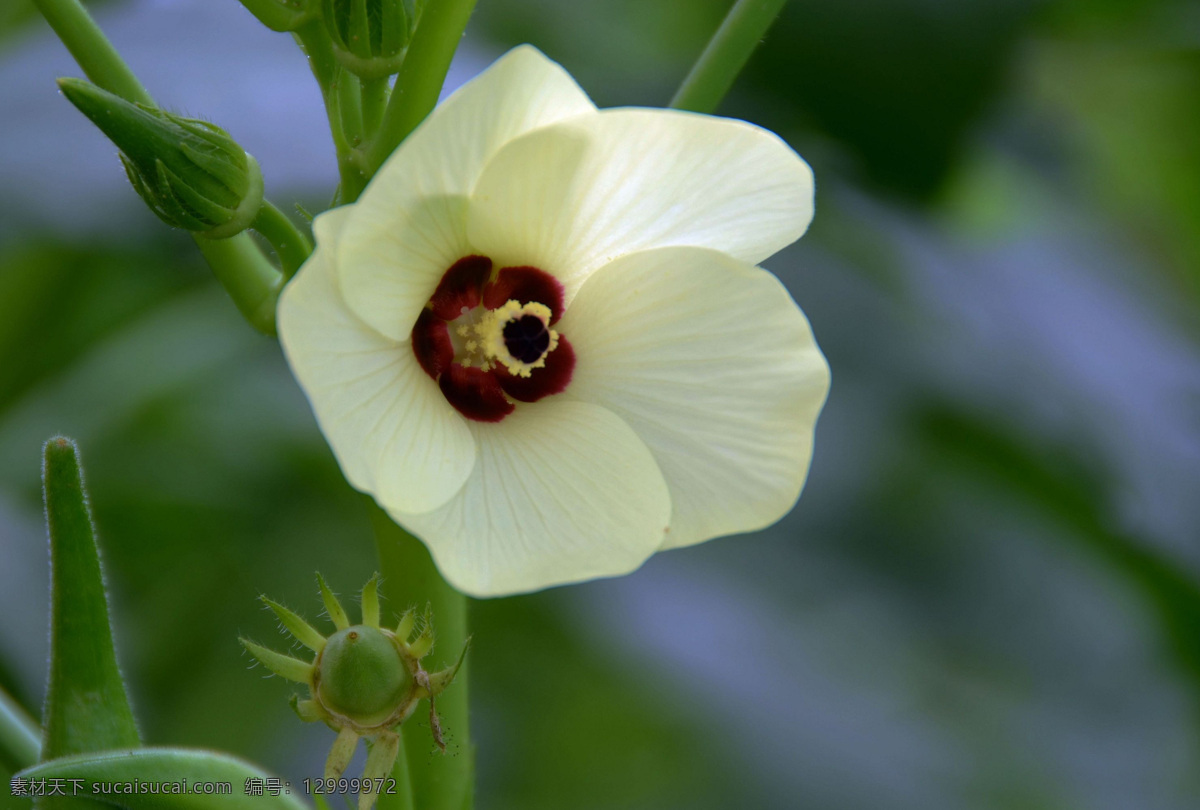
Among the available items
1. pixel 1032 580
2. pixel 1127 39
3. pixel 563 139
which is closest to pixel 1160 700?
pixel 1032 580

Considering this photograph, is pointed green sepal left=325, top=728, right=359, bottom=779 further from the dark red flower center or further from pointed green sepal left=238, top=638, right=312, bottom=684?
the dark red flower center

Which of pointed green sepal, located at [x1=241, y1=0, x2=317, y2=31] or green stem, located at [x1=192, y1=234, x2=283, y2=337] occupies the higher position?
pointed green sepal, located at [x1=241, y1=0, x2=317, y2=31]

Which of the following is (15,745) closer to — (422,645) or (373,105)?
(422,645)

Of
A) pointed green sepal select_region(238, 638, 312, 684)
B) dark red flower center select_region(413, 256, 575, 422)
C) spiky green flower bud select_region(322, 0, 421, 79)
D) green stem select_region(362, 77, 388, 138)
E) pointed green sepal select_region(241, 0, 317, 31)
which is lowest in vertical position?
pointed green sepal select_region(238, 638, 312, 684)

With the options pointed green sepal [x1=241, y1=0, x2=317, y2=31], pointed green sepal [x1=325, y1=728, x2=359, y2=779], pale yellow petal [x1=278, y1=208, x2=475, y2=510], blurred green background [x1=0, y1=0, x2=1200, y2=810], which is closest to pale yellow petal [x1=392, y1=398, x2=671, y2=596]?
pale yellow petal [x1=278, y1=208, x2=475, y2=510]

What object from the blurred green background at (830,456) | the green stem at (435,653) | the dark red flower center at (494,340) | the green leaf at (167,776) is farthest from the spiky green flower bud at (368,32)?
the blurred green background at (830,456)

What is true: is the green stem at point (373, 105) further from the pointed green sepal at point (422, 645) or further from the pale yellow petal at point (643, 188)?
the pointed green sepal at point (422, 645)

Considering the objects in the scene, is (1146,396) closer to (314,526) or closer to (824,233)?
(824,233)
